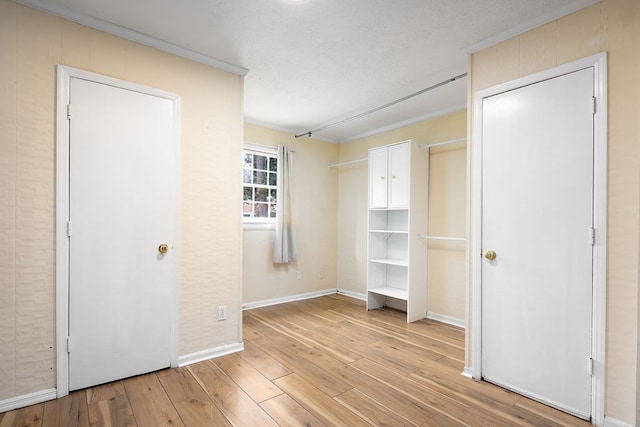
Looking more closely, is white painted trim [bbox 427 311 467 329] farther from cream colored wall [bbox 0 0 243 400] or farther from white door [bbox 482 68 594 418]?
cream colored wall [bbox 0 0 243 400]

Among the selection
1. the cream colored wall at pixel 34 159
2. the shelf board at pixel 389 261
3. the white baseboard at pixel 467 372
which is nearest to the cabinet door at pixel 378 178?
the shelf board at pixel 389 261

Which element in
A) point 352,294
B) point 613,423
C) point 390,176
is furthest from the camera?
point 352,294

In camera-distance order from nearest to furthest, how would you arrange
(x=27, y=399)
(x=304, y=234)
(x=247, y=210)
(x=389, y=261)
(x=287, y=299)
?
(x=27, y=399)
(x=389, y=261)
(x=247, y=210)
(x=287, y=299)
(x=304, y=234)

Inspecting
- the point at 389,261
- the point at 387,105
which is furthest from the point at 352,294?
the point at 387,105

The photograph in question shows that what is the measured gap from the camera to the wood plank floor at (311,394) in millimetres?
1926

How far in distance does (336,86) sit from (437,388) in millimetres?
2898

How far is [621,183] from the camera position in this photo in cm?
184

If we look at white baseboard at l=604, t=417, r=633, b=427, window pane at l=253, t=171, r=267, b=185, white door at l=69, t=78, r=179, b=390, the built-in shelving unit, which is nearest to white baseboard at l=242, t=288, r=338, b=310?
the built-in shelving unit

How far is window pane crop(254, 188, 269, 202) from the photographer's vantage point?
15.2 feet

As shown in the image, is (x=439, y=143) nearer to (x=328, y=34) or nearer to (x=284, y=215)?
(x=328, y=34)

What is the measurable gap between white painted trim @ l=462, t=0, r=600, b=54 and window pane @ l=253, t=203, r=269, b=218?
3.18m

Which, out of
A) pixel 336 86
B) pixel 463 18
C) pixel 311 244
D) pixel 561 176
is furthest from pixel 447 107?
pixel 311 244

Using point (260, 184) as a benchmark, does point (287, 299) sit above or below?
below

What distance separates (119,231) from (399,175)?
315cm
